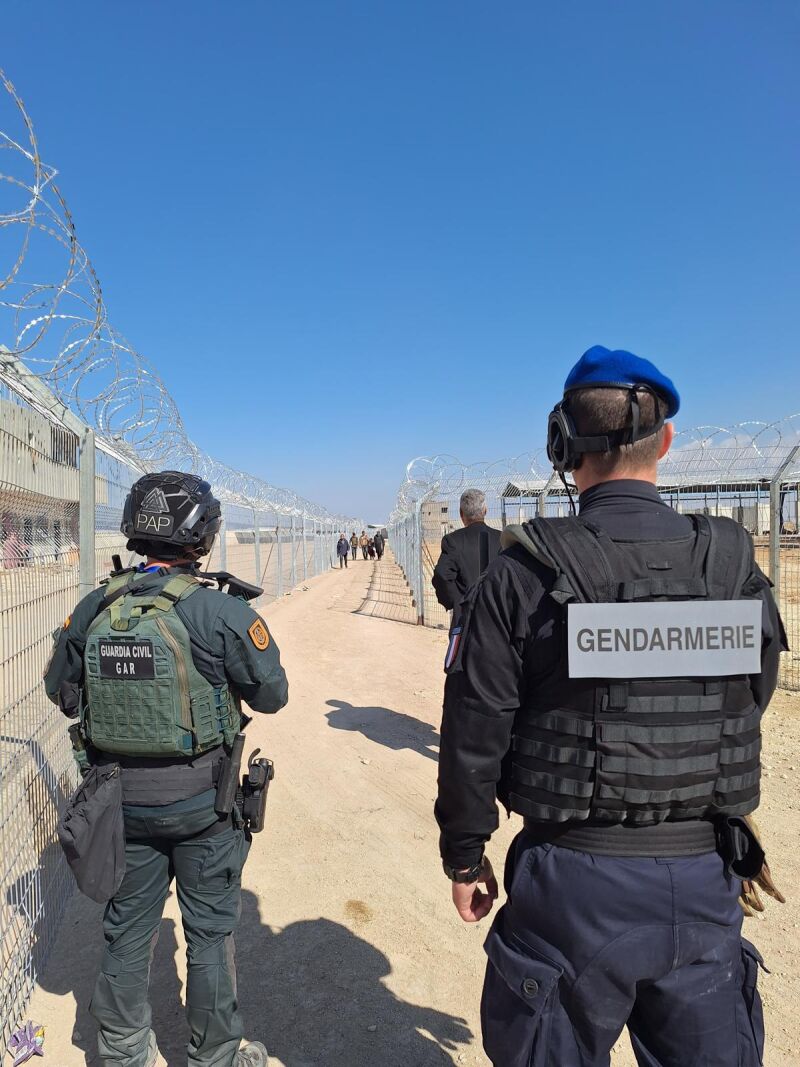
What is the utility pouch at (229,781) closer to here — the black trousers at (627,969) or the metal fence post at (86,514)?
the black trousers at (627,969)

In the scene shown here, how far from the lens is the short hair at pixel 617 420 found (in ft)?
4.93

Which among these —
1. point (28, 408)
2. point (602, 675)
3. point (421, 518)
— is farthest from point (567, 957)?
point (421, 518)

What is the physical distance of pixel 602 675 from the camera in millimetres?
1341

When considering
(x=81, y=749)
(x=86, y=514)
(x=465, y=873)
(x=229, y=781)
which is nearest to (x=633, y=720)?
(x=465, y=873)

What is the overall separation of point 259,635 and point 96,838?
0.76 m

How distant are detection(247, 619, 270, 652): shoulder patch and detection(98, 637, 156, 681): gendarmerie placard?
31 centimetres

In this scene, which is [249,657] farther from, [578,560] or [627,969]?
[627,969]

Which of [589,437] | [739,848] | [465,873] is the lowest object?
[465,873]

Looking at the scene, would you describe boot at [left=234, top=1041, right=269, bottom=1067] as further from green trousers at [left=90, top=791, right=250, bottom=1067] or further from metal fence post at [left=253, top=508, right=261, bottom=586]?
metal fence post at [left=253, top=508, right=261, bottom=586]

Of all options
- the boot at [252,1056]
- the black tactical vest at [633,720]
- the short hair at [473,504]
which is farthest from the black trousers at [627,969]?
the short hair at [473,504]

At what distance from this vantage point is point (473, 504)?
4793 millimetres

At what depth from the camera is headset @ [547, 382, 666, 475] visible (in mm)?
1493

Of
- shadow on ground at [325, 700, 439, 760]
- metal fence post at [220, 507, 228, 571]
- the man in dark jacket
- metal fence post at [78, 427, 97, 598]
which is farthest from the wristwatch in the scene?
metal fence post at [220, 507, 228, 571]

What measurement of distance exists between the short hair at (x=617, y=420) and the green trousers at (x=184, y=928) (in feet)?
5.36
